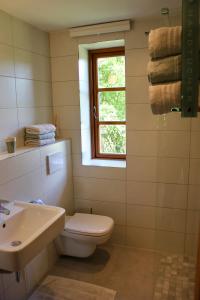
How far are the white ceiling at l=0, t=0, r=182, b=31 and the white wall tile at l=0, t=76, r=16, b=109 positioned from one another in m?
0.52

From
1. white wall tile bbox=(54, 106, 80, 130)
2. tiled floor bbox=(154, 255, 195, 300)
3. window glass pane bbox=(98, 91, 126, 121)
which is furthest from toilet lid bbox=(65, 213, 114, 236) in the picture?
window glass pane bbox=(98, 91, 126, 121)

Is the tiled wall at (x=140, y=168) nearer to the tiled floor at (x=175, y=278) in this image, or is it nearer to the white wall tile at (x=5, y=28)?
the tiled floor at (x=175, y=278)

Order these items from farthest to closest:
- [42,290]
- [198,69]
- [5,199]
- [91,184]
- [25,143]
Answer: [91,184]
[25,143]
[42,290]
[5,199]
[198,69]

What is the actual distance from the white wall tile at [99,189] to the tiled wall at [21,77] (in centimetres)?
77

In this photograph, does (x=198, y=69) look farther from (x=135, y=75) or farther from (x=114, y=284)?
(x=114, y=284)

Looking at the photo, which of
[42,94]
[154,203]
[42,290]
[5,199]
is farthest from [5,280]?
[42,94]

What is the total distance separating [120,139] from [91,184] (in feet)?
1.89

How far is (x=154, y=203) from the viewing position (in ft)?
8.15

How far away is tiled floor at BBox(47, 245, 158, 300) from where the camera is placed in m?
2.08

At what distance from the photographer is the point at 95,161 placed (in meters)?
2.78

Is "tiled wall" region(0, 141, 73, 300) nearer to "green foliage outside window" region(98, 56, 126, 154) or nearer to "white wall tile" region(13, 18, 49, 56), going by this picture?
"green foliage outside window" region(98, 56, 126, 154)

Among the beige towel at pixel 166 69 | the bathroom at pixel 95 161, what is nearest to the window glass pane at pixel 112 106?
the bathroom at pixel 95 161

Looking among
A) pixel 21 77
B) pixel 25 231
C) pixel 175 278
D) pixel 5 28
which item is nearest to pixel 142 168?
pixel 175 278

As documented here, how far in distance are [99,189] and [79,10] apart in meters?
1.65
